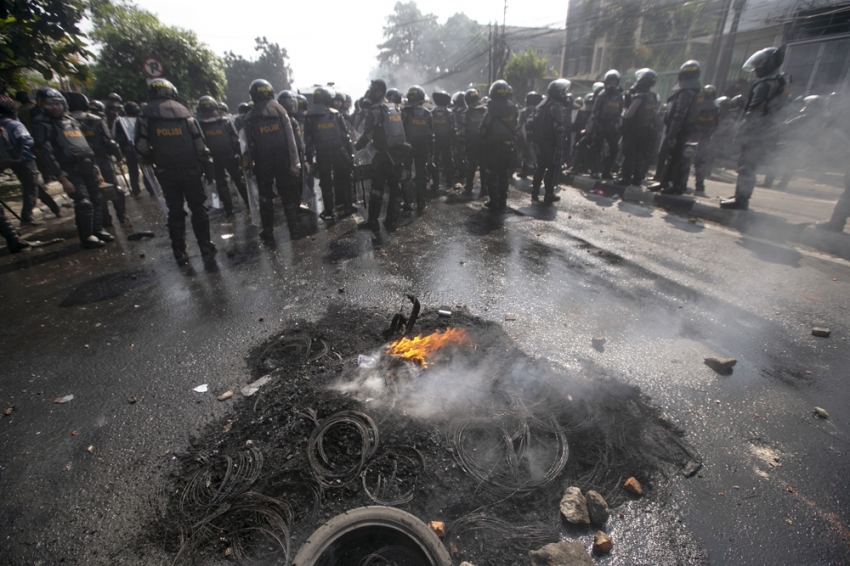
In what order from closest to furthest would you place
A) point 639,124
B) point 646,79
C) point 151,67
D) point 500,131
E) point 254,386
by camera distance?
point 254,386, point 500,131, point 646,79, point 639,124, point 151,67

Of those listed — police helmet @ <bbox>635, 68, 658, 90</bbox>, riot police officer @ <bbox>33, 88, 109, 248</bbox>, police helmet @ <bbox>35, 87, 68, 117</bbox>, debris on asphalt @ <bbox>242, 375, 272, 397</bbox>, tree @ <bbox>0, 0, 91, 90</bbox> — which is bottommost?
debris on asphalt @ <bbox>242, 375, 272, 397</bbox>

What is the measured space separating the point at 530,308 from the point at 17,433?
4.46m

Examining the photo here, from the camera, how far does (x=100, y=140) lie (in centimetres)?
765

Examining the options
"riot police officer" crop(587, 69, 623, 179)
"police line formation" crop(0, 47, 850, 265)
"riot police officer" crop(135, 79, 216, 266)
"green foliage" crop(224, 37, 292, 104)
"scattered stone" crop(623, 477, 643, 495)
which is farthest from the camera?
"green foliage" crop(224, 37, 292, 104)

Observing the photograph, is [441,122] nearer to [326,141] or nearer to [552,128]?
[552,128]

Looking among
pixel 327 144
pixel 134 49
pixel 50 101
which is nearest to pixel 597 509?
pixel 327 144

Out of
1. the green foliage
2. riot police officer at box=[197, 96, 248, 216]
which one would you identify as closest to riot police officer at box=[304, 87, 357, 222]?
riot police officer at box=[197, 96, 248, 216]

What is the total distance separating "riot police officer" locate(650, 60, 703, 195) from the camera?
25.7 ft

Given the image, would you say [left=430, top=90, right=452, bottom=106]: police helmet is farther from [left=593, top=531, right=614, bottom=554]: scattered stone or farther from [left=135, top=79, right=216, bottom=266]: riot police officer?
[left=593, top=531, right=614, bottom=554]: scattered stone

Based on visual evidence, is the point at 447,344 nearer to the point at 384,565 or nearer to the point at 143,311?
the point at 384,565

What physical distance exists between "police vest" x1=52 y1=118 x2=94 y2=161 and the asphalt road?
155 centimetres

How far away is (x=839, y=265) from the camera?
5.00m

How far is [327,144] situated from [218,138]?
102 inches

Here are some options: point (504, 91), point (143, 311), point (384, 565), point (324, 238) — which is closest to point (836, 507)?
point (384, 565)
